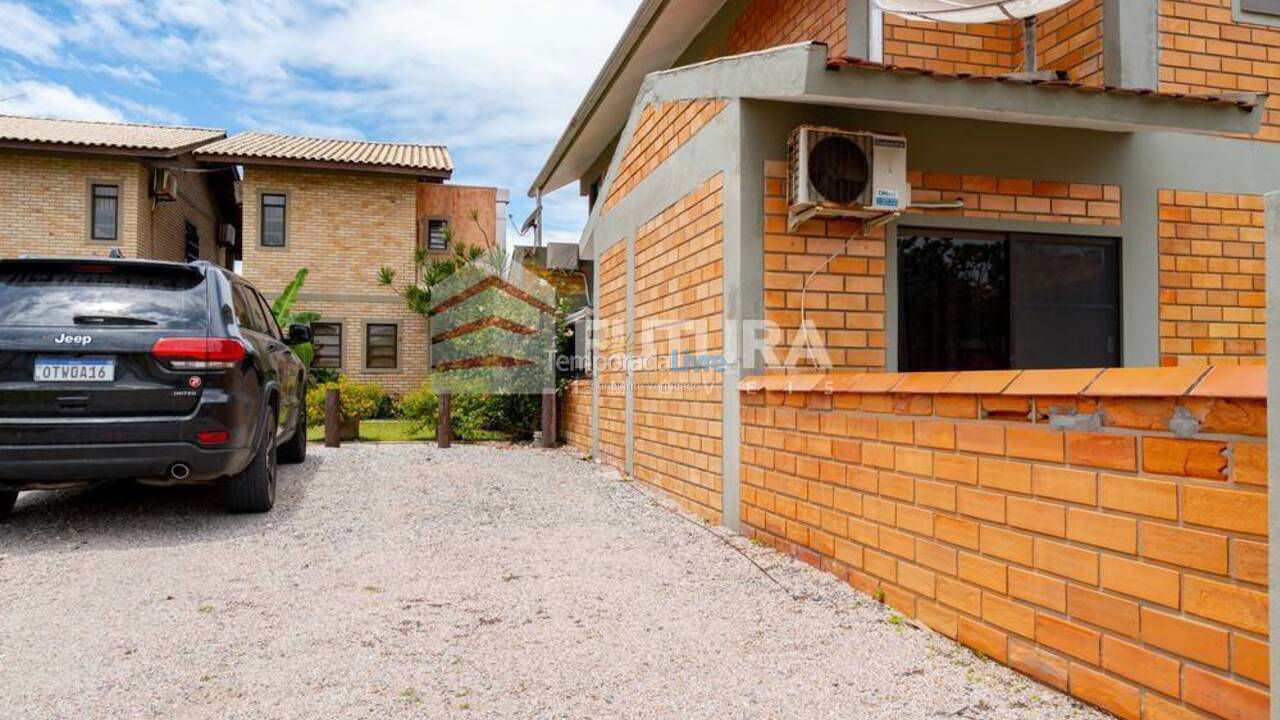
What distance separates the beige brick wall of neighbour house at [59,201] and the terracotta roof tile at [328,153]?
6.84 ft

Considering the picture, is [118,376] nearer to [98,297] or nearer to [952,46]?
[98,297]

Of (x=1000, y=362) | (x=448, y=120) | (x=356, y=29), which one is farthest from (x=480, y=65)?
(x=1000, y=362)

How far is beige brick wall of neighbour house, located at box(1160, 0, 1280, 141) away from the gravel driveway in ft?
17.8

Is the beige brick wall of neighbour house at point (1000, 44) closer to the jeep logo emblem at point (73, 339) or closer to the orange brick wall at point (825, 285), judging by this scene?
the orange brick wall at point (825, 285)

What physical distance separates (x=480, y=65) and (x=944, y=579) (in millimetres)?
17698

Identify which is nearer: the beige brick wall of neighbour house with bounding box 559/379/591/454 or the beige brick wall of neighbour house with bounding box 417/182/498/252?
Result: the beige brick wall of neighbour house with bounding box 559/379/591/454

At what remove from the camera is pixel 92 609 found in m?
3.81

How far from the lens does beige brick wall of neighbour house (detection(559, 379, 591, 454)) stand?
33.6ft

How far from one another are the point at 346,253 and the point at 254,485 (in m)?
16.9

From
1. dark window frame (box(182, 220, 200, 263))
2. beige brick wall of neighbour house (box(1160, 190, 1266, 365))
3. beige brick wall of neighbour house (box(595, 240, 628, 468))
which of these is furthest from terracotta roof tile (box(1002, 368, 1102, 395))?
dark window frame (box(182, 220, 200, 263))

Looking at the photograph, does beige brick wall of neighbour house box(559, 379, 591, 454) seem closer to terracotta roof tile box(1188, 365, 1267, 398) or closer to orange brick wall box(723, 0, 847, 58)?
orange brick wall box(723, 0, 847, 58)

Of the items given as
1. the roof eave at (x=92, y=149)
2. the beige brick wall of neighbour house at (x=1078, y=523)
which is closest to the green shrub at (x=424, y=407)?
the beige brick wall of neighbour house at (x=1078, y=523)

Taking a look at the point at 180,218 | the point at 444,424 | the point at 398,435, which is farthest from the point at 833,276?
the point at 180,218

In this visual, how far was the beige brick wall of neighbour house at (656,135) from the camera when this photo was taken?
618cm
